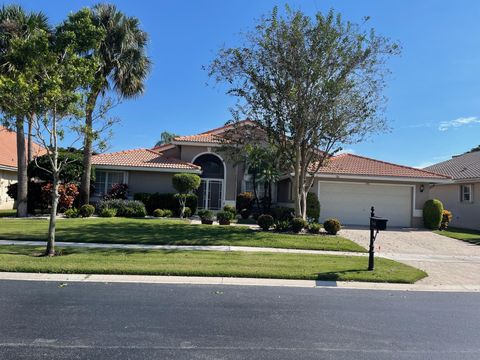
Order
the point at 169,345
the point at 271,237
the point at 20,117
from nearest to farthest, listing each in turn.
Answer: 1. the point at 169,345
2. the point at 20,117
3. the point at 271,237

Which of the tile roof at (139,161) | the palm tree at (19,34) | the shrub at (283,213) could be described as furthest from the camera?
the tile roof at (139,161)

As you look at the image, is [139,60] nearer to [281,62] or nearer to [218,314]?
[281,62]

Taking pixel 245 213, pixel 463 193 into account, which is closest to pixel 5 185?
pixel 245 213

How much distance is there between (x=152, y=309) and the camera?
21.7 ft

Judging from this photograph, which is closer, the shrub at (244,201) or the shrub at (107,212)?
the shrub at (107,212)

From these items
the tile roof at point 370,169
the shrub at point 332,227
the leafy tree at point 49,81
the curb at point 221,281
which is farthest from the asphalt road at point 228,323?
the tile roof at point 370,169

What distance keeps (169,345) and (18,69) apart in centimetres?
940

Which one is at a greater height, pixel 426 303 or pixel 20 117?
pixel 20 117

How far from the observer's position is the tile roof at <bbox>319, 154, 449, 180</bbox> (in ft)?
77.4

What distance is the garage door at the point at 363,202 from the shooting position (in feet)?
78.2

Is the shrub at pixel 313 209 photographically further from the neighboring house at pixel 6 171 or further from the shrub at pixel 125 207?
the neighboring house at pixel 6 171

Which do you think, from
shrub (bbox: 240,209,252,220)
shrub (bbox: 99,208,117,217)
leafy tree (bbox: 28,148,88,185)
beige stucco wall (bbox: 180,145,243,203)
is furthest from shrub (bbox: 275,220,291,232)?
leafy tree (bbox: 28,148,88,185)

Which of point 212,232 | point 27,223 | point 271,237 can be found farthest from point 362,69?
point 27,223

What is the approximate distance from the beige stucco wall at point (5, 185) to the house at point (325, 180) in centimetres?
713
